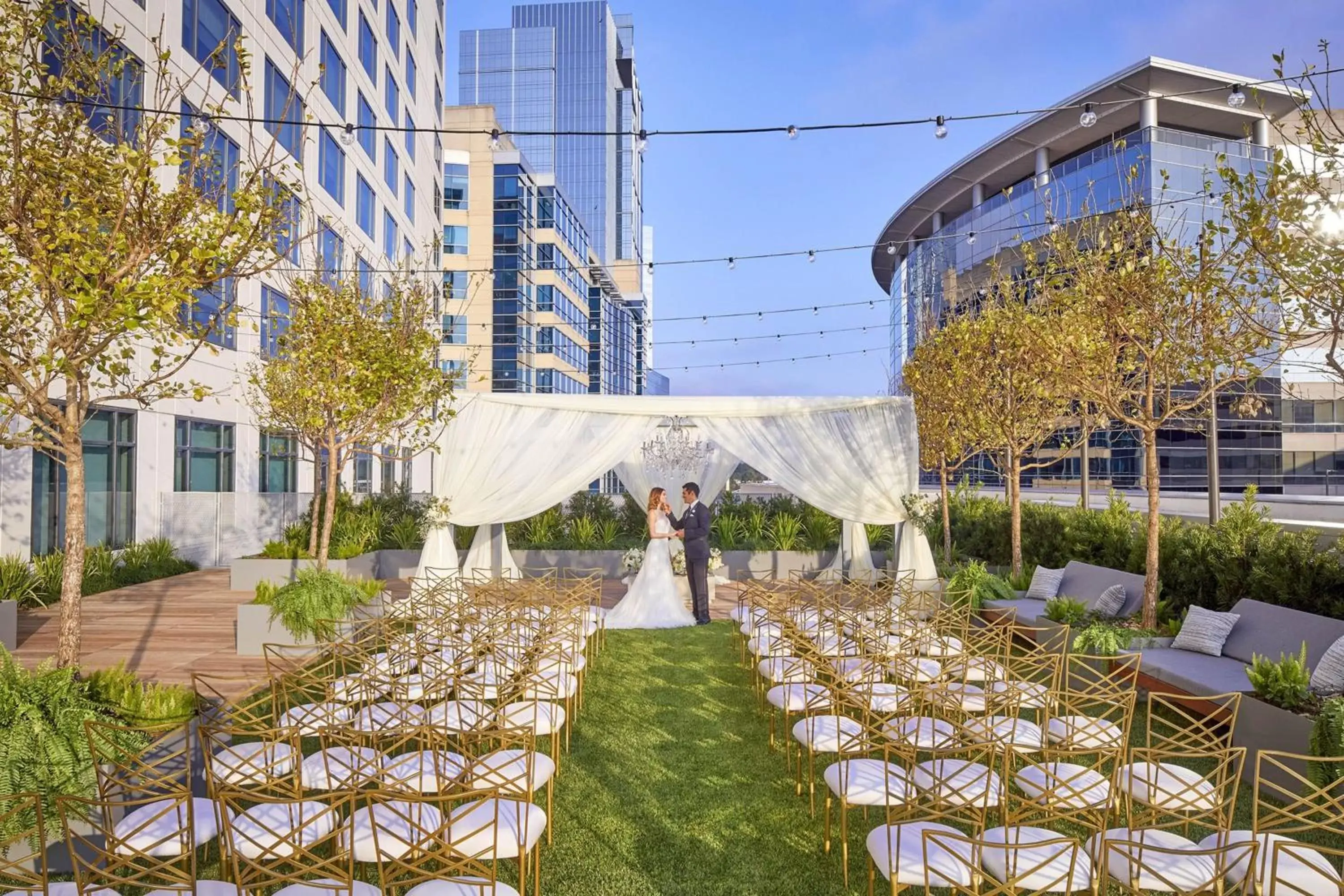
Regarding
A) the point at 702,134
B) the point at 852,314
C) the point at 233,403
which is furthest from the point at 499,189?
the point at 702,134

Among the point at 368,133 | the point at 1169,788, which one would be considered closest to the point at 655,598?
the point at 1169,788

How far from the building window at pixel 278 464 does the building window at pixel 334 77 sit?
24.8ft

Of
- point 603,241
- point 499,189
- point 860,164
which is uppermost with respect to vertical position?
point 603,241

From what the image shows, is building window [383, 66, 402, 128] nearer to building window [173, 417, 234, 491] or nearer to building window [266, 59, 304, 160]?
building window [266, 59, 304, 160]

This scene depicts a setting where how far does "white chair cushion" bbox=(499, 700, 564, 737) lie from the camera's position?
427cm

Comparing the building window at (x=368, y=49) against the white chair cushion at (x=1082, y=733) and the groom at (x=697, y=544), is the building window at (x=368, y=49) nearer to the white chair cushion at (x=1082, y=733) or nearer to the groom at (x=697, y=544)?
the groom at (x=697, y=544)

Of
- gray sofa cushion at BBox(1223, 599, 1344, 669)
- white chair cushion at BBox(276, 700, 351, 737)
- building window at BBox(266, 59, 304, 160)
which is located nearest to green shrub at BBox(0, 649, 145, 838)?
white chair cushion at BBox(276, 700, 351, 737)

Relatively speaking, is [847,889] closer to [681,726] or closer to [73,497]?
[681,726]

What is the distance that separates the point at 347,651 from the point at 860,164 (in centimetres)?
1803

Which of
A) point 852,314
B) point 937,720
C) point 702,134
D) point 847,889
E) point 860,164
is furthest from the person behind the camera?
point 852,314

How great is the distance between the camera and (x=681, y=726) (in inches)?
219

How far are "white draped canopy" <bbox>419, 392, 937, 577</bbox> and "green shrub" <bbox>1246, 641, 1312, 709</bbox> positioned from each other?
505 centimetres

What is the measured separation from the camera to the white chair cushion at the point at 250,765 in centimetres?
327

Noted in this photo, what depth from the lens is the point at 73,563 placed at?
14.3ft
